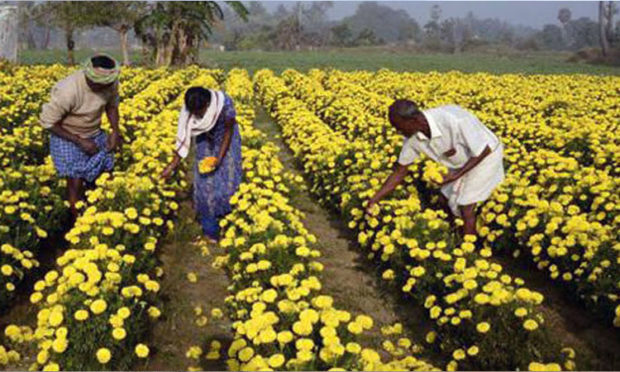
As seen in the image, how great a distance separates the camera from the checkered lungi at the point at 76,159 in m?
5.22

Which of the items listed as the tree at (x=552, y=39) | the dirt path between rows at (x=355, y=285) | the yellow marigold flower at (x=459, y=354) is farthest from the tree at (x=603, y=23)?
the tree at (x=552, y=39)

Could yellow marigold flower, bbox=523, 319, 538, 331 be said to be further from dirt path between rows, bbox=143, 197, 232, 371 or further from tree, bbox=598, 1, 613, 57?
Result: tree, bbox=598, 1, 613, 57

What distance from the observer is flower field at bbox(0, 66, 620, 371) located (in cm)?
332

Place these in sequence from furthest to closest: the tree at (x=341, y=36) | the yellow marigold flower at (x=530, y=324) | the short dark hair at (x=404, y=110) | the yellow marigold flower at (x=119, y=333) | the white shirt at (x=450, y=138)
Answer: the tree at (x=341, y=36) < the white shirt at (x=450, y=138) < the short dark hair at (x=404, y=110) < the yellow marigold flower at (x=530, y=324) < the yellow marigold flower at (x=119, y=333)

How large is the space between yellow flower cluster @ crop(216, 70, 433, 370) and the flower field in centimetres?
1

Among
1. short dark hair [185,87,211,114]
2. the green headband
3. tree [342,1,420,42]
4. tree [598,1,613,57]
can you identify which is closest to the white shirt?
short dark hair [185,87,211,114]

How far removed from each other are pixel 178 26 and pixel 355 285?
22.2 m

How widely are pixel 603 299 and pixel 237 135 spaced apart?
137 inches

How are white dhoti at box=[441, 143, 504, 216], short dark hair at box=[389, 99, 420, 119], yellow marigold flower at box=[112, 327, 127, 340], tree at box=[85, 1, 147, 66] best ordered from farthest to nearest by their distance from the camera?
1. tree at box=[85, 1, 147, 66]
2. white dhoti at box=[441, 143, 504, 216]
3. short dark hair at box=[389, 99, 420, 119]
4. yellow marigold flower at box=[112, 327, 127, 340]

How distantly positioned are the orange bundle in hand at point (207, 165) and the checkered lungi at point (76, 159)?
1.00 m

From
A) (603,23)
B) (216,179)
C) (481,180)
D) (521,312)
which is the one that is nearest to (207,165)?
(216,179)

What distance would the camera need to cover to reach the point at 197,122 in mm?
5191

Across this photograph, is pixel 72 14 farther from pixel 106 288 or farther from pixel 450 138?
pixel 106 288

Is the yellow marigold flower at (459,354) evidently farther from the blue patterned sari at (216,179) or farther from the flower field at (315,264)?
the blue patterned sari at (216,179)
